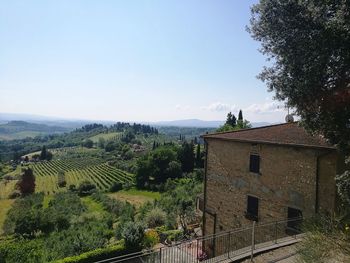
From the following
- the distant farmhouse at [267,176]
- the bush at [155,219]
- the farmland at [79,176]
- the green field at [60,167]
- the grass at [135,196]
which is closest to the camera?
the distant farmhouse at [267,176]

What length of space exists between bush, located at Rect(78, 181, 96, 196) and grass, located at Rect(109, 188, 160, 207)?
6800 mm

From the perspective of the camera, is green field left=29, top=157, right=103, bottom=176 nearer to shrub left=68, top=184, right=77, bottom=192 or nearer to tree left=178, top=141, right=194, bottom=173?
shrub left=68, top=184, right=77, bottom=192

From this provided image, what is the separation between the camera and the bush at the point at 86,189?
8369 cm

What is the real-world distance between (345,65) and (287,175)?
6491mm

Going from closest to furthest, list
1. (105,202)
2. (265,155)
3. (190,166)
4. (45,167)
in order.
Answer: (265,155) < (105,202) < (190,166) < (45,167)

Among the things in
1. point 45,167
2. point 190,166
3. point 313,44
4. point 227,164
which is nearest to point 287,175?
point 227,164

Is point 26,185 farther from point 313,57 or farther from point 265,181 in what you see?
point 313,57

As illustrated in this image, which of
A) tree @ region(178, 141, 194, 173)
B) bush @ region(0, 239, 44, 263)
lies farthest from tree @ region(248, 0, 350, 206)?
tree @ region(178, 141, 194, 173)

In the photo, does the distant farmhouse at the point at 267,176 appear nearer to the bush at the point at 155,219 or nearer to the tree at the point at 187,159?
the bush at the point at 155,219

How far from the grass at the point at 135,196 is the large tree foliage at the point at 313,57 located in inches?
2345

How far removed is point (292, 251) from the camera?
1137 cm

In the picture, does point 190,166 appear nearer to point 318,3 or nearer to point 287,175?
point 287,175

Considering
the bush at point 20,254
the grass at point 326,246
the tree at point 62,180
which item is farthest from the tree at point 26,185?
the grass at point 326,246

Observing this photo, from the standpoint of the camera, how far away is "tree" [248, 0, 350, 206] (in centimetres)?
1029
